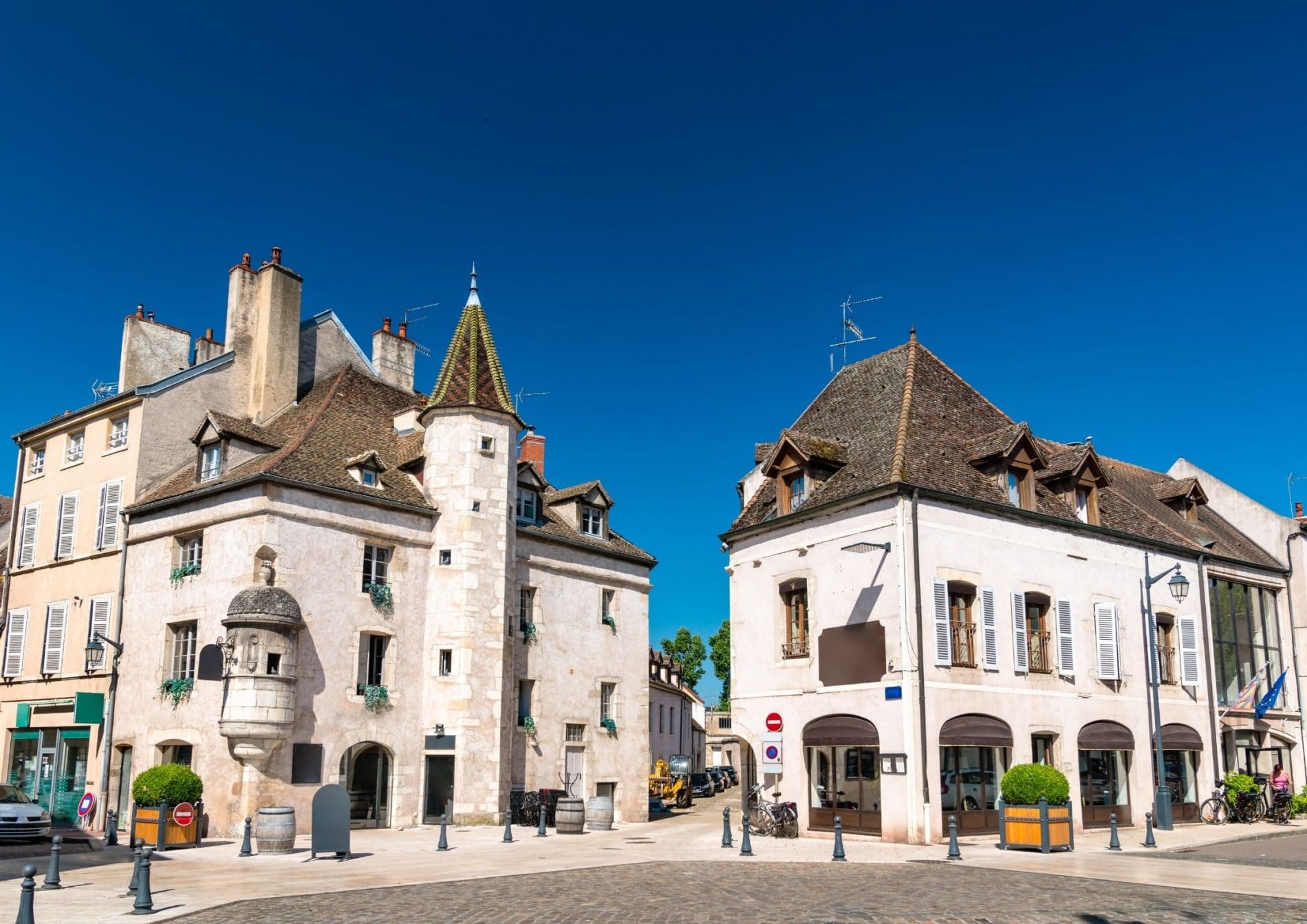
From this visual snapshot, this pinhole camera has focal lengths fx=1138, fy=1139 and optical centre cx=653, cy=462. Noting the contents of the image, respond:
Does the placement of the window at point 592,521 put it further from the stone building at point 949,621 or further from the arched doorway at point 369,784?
the arched doorway at point 369,784

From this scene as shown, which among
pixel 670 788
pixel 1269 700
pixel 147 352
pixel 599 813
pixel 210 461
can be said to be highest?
pixel 147 352

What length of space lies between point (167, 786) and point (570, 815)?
9.11 meters

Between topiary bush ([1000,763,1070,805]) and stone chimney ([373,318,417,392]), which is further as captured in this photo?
stone chimney ([373,318,417,392])

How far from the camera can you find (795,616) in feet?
91.9

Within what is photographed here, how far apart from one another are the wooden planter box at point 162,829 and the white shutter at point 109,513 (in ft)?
33.7

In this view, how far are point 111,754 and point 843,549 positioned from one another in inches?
776

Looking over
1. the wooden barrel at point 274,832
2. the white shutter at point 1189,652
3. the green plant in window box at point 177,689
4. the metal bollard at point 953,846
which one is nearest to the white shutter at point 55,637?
the green plant in window box at point 177,689

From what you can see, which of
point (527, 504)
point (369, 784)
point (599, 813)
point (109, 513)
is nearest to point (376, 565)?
point (369, 784)

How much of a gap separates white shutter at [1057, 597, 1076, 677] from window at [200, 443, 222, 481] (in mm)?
21732

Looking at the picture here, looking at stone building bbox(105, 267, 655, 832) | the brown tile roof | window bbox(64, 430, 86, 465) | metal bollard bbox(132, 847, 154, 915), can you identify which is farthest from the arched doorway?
metal bollard bbox(132, 847, 154, 915)

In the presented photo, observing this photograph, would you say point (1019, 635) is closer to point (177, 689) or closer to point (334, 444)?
point (334, 444)

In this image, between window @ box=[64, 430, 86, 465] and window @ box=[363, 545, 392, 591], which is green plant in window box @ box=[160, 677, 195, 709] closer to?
window @ box=[363, 545, 392, 591]

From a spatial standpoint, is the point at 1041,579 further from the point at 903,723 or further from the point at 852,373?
the point at 852,373

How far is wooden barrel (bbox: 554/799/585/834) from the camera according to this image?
2745cm
